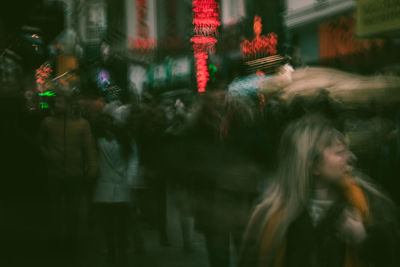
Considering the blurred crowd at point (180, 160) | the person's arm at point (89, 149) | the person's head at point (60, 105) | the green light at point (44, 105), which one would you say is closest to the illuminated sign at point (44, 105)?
the green light at point (44, 105)

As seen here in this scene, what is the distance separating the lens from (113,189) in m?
6.09

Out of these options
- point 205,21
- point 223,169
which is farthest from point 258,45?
point 223,169

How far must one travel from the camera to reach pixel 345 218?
7.26 ft

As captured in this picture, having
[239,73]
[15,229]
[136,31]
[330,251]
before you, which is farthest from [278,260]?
[136,31]

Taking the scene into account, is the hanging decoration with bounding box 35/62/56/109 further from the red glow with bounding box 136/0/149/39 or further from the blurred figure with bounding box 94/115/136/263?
the red glow with bounding box 136/0/149/39

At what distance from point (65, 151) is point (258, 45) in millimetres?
11345

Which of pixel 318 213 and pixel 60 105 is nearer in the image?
pixel 318 213

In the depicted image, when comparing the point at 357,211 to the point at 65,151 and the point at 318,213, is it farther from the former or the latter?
the point at 65,151

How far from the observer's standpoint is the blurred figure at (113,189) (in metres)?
6.11

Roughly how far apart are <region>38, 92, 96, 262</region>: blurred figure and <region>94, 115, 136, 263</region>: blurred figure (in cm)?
30

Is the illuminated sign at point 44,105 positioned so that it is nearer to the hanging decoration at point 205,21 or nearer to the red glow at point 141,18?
the hanging decoration at point 205,21

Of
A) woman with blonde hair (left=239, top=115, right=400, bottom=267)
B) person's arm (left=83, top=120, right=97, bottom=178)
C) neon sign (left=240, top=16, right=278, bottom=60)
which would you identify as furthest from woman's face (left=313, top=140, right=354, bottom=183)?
neon sign (left=240, top=16, right=278, bottom=60)

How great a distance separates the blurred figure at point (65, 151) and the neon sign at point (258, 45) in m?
10.3

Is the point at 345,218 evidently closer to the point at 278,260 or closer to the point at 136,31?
the point at 278,260
